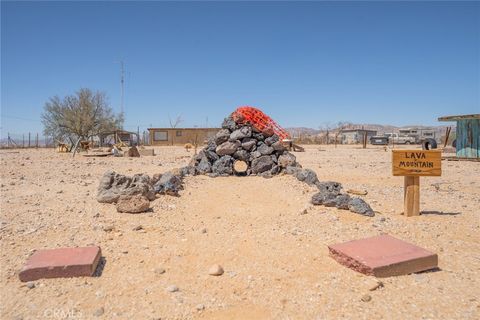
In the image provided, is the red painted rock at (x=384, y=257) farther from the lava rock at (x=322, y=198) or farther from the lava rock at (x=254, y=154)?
the lava rock at (x=254, y=154)

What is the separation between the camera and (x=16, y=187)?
865 centimetres

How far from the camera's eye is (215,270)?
12.5 ft

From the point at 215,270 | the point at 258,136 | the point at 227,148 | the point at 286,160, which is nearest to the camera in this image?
the point at 215,270

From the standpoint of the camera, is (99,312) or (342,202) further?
(342,202)

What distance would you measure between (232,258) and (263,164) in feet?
21.4

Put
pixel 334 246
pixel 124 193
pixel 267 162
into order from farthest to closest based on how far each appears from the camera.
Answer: pixel 267 162 → pixel 124 193 → pixel 334 246

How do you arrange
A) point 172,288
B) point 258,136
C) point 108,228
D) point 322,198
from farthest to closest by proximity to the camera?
point 258,136 < point 322,198 < point 108,228 < point 172,288

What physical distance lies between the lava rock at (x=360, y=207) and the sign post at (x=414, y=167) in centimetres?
64

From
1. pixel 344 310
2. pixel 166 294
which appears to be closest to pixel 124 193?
pixel 166 294

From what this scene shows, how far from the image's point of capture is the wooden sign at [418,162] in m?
5.88

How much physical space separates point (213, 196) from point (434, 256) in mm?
4772

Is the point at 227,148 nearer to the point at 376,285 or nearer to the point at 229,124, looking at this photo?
the point at 229,124

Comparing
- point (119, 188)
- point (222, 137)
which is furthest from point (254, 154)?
point (119, 188)

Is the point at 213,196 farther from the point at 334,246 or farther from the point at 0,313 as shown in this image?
the point at 0,313
